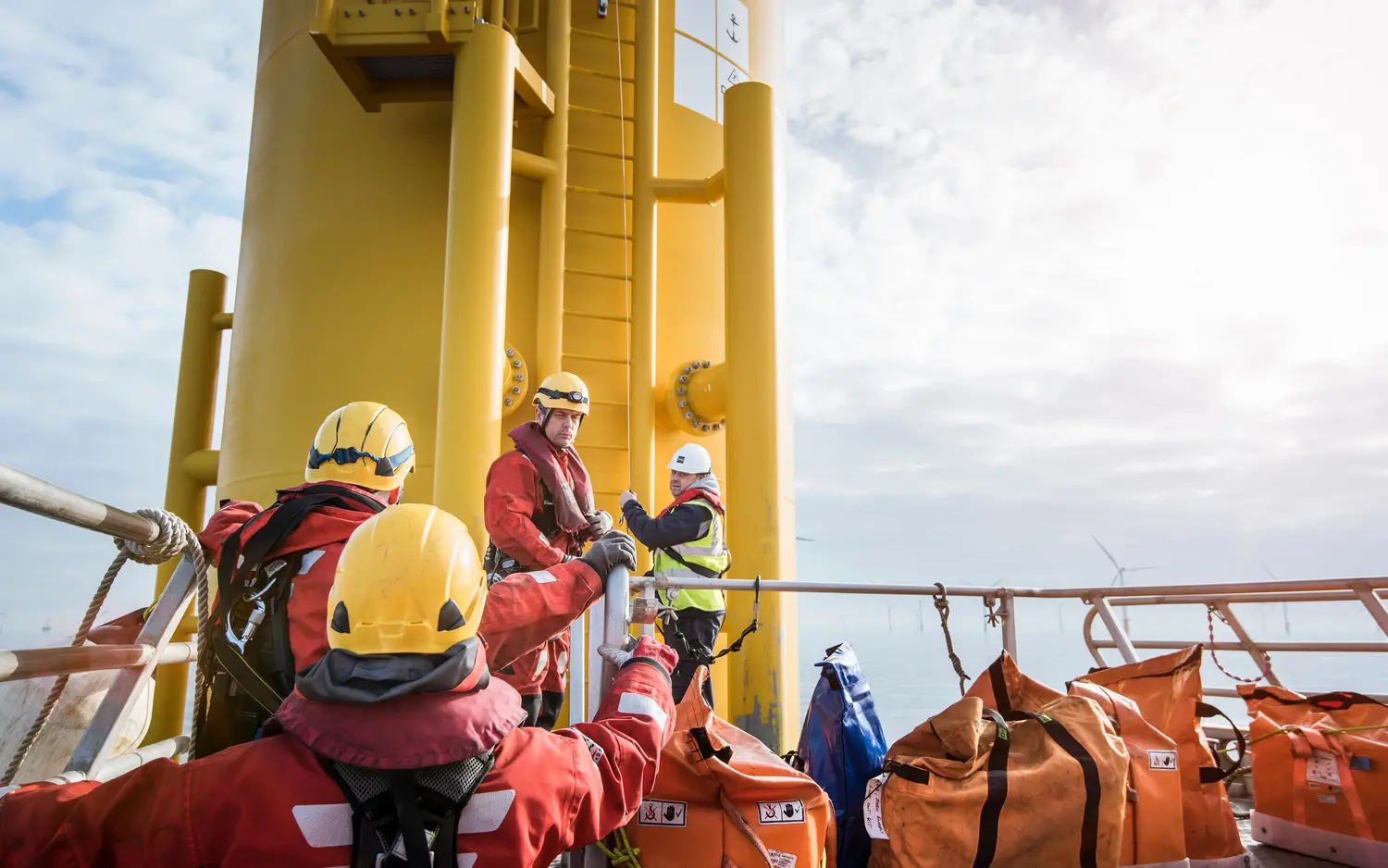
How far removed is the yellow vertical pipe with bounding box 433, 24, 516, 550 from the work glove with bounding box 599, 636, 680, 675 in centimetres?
238

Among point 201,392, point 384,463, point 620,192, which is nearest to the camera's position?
point 384,463

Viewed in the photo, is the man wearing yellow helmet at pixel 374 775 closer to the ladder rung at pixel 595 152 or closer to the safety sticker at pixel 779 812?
the safety sticker at pixel 779 812

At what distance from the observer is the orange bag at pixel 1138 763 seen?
9.06 feet

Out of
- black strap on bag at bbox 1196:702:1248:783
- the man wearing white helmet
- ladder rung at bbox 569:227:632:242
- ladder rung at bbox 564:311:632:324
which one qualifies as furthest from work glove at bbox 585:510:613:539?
ladder rung at bbox 569:227:632:242

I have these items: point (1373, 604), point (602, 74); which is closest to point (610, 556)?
point (1373, 604)

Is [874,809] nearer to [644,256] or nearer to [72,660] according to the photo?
[72,660]

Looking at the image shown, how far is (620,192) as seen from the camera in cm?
613

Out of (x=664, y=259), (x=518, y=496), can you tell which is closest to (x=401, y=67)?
(x=664, y=259)

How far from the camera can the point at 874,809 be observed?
8.23 ft

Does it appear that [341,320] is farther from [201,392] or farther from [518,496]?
[201,392]

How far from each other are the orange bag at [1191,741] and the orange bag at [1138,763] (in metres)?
0.17

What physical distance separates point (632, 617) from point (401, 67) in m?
4.46

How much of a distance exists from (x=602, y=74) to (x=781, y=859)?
5508mm

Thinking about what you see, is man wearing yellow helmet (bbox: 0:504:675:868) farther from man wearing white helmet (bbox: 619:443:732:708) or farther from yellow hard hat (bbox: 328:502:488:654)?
man wearing white helmet (bbox: 619:443:732:708)
